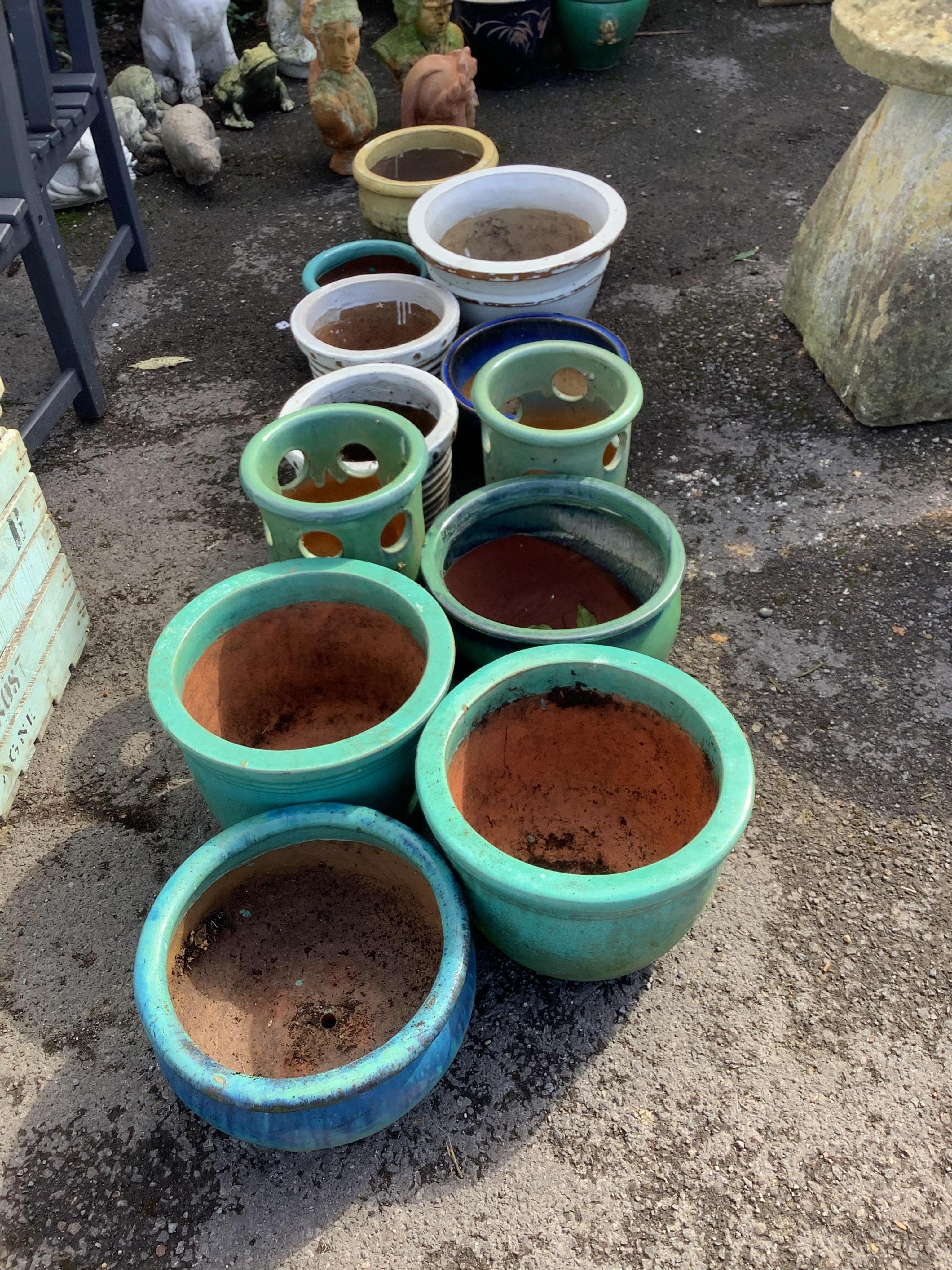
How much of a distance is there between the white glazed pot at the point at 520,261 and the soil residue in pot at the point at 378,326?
0.19 metres

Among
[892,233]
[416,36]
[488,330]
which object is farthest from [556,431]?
[416,36]

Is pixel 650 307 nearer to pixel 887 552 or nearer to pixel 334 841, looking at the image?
pixel 887 552

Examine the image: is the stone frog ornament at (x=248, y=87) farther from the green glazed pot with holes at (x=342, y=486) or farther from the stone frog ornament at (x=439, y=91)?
the green glazed pot with holes at (x=342, y=486)

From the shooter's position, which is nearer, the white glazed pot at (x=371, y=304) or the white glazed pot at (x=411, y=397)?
the white glazed pot at (x=411, y=397)

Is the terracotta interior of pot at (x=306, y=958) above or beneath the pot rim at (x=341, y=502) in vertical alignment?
beneath

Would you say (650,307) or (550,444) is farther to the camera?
(650,307)

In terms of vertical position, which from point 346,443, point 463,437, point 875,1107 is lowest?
point 875,1107

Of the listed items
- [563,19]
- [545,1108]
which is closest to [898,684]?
[545,1108]

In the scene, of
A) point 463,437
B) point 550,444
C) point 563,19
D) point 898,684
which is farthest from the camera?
point 563,19

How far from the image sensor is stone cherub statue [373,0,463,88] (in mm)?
5625

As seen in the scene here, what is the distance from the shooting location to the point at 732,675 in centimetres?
315

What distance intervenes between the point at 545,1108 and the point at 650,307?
12.3 ft

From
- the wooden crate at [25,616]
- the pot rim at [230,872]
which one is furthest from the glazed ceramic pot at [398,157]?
the pot rim at [230,872]

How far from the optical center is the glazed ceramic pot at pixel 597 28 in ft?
20.8
